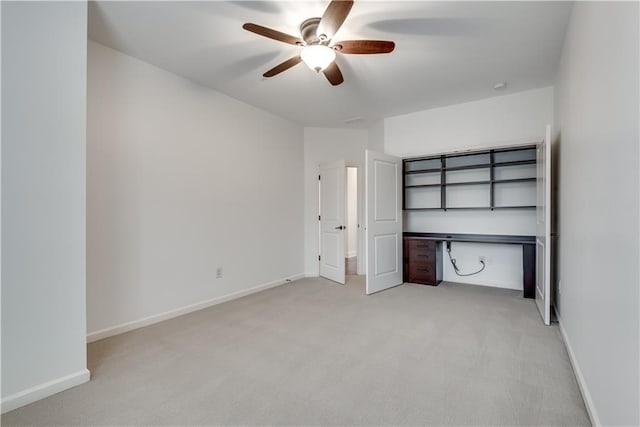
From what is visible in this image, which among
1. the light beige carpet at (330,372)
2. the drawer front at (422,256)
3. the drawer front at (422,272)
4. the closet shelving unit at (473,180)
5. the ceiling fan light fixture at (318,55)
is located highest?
the ceiling fan light fixture at (318,55)

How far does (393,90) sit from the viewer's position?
152 inches

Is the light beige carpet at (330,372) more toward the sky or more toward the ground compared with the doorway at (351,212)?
more toward the ground

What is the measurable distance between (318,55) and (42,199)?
2.14 m

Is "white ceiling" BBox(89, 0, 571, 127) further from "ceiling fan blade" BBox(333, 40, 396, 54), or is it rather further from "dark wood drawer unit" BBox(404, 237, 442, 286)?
"dark wood drawer unit" BBox(404, 237, 442, 286)

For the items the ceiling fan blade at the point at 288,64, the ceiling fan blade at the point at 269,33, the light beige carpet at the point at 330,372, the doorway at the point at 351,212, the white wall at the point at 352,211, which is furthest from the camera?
the white wall at the point at 352,211

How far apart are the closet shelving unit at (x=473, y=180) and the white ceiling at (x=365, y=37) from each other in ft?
2.91

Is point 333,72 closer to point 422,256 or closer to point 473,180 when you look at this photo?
point 473,180

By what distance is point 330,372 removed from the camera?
2.13 metres

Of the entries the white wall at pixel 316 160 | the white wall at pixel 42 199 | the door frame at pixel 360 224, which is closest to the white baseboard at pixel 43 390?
the white wall at pixel 42 199

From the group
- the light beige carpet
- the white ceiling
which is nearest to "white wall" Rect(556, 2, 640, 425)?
the light beige carpet

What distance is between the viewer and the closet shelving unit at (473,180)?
4113 millimetres

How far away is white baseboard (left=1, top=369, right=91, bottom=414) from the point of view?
1757mm

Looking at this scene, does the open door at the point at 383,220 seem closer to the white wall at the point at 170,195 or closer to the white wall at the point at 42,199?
the white wall at the point at 170,195

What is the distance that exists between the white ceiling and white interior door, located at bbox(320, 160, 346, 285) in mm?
1325
